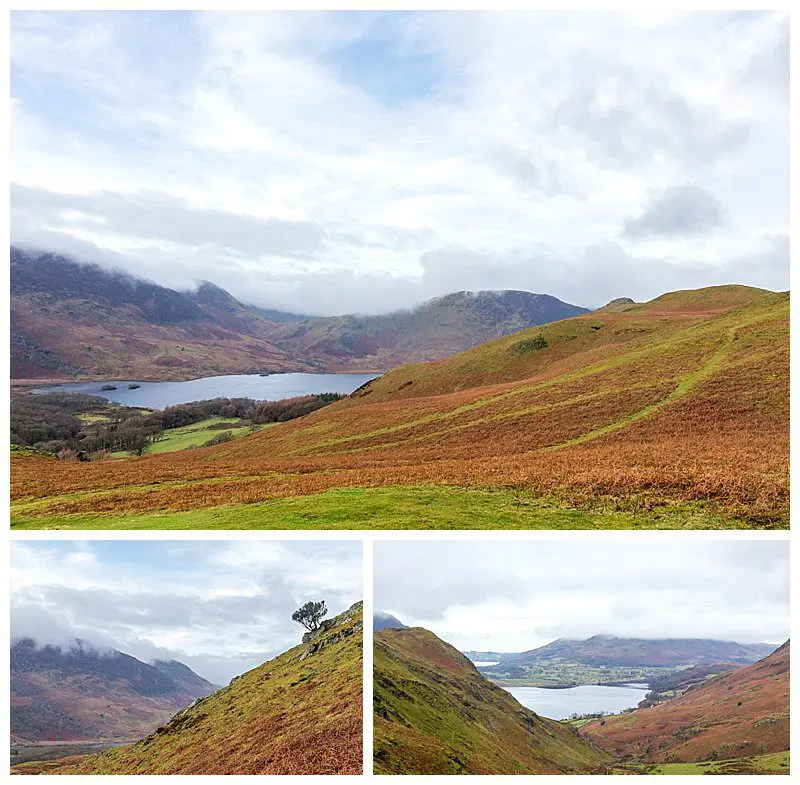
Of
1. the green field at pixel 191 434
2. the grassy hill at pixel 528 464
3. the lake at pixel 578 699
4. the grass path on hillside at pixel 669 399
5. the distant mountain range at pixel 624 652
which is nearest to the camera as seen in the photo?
the lake at pixel 578 699

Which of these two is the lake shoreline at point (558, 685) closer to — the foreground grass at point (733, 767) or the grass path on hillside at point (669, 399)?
the foreground grass at point (733, 767)

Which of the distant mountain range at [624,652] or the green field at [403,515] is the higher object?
the green field at [403,515]

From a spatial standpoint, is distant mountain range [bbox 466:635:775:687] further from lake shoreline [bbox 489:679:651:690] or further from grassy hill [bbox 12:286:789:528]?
grassy hill [bbox 12:286:789:528]

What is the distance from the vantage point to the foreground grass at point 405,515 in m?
10.4

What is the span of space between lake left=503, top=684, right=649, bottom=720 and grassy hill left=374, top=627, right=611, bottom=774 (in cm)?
15

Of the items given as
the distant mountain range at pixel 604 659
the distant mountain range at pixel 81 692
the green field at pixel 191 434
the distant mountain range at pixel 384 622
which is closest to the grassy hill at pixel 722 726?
the distant mountain range at pixel 604 659

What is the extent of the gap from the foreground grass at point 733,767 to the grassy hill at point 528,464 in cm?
338

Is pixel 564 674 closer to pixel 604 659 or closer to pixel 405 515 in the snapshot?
pixel 604 659

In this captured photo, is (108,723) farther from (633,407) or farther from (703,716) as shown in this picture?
(633,407)

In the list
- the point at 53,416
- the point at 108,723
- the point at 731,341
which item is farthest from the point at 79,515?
the point at 53,416

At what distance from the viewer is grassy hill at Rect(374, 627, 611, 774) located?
7.38m

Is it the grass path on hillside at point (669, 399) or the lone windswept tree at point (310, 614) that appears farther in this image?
the grass path on hillside at point (669, 399)

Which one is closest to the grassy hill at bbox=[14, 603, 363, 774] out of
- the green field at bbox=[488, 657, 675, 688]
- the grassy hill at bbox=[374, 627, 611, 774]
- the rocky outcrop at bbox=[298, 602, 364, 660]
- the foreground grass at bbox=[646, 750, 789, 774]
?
the rocky outcrop at bbox=[298, 602, 364, 660]

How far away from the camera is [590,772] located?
7.64m
